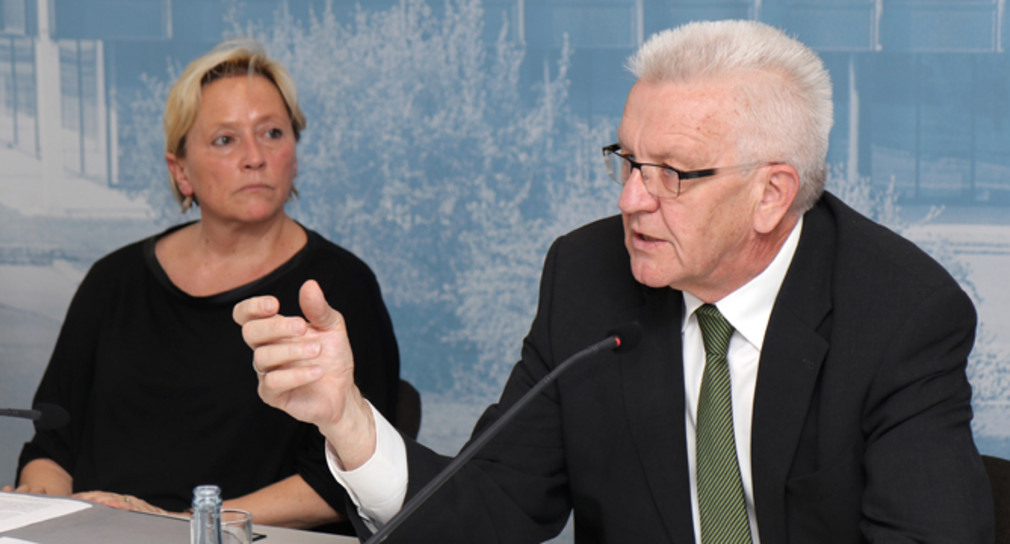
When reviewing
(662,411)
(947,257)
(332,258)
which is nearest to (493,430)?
(662,411)

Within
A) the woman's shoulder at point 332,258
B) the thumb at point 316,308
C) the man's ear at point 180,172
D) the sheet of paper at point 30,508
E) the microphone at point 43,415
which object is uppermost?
the man's ear at point 180,172

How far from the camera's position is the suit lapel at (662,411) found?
5.10ft

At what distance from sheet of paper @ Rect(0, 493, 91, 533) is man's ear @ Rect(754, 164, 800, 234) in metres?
1.12

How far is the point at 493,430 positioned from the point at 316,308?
277mm

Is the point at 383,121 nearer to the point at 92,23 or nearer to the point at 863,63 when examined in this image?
the point at 92,23

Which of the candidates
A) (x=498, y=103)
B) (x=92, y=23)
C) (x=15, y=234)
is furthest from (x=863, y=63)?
(x=15, y=234)

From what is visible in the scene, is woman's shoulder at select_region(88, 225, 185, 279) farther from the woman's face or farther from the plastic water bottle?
the plastic water bottle

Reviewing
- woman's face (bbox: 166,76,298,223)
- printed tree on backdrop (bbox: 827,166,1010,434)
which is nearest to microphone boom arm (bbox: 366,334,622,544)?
woman's face (bbox: 166,76,298,223)

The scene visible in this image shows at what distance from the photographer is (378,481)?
1.45m

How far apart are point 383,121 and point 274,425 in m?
1.17

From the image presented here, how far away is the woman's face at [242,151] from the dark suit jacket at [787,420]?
871mm

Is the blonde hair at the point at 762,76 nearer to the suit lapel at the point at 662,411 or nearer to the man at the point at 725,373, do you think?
the man at the point at 725,373

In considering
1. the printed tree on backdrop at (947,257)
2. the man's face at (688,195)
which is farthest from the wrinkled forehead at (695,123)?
the printed tree on backdrop at (947,257)

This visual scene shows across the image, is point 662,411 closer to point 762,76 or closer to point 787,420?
point 787,420
